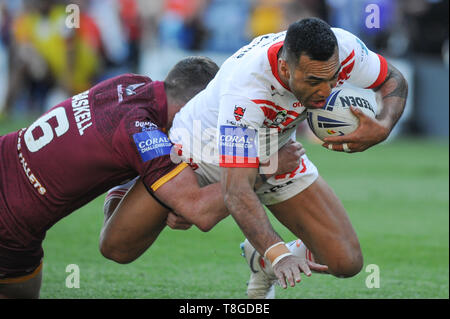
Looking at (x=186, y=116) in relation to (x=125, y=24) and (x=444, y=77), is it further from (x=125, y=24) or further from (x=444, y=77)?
(x=125, y=24)

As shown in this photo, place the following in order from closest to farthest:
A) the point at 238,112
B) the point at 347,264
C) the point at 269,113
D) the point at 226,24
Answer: the point at 238,112 → the point at 269,113 → the point at 347,264 → the point at 226,24

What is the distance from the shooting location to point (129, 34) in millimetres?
18344

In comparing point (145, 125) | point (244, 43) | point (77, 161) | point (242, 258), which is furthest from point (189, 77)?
point (244, 43)

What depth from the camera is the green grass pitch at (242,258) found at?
620cm

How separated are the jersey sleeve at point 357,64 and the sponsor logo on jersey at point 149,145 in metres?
1.27

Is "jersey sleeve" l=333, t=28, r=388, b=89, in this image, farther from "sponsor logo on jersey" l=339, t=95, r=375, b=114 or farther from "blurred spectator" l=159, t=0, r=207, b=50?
"blurred spectator" l=159, t=0, r=207, b=50

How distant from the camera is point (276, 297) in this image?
20.3 feet

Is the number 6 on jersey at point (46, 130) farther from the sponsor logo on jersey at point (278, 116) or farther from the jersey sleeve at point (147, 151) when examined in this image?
the sponsor logo on jersey at point (278, 116)

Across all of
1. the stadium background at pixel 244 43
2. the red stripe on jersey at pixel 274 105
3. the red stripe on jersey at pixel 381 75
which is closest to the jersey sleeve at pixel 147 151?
the red stripe on jersey at pixel 274 105

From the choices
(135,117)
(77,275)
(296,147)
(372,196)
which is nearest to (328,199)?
(296,147)

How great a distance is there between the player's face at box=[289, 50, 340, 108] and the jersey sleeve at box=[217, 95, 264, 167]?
0.30 m

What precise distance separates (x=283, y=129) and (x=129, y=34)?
527 inches

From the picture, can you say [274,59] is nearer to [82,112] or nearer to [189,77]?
[189,77]

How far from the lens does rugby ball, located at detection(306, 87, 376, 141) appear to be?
5.31m
